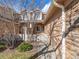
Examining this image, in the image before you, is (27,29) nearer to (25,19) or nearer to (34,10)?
(25,19)

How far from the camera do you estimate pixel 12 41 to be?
48.8 feet

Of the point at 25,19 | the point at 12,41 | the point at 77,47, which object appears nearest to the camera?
the point at 77,47

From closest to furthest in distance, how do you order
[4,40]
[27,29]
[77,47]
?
[77,47] < [4,40] < [27,29]

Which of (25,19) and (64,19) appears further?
(25,19)

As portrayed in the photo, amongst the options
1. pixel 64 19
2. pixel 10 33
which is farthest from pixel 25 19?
pixel 64 19

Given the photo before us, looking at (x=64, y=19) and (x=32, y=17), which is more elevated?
(x=32, y=17)

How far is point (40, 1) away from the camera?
17.0m

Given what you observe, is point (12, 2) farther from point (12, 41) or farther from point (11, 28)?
point (12, 41)

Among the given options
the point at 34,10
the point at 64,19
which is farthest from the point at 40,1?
the point at 64,19

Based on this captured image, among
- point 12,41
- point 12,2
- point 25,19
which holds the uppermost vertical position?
point 12,2

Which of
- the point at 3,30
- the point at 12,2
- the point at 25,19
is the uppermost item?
the point at 12,2

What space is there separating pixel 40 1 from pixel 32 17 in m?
2.24

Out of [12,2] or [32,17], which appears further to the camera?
[32,17]

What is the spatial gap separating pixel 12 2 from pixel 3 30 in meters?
2.93
